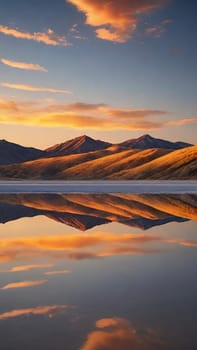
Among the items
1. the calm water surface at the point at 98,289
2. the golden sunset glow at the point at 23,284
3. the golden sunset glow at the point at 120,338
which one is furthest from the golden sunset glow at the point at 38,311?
the golden sunset glow at the point at 23,284

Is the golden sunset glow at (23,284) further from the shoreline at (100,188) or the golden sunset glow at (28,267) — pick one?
the shoreline at (100,188)

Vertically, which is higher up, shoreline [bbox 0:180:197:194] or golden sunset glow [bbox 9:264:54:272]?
shoreline [bbox 0:180:197:194]

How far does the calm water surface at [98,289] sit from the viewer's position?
7652mm

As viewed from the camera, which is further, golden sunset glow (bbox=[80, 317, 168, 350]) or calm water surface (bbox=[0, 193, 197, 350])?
calm water surface (bbox=[0, 193, 197, 350])

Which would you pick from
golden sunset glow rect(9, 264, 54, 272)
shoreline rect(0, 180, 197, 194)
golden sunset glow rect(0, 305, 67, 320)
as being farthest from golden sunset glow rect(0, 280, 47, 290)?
shoreline rect(0, 180, 197, 194)

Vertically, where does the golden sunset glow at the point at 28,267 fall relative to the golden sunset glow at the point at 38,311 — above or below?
above

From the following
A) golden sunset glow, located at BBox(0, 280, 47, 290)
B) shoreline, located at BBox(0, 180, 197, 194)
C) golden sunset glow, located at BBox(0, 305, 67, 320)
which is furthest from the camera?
shoreline, located at BBox(0, 180, 197, 194)

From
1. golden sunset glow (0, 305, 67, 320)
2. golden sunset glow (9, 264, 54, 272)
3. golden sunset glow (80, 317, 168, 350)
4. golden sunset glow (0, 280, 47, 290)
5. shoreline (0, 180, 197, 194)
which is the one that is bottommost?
golden sunset glow (80, 317, 168, 350)

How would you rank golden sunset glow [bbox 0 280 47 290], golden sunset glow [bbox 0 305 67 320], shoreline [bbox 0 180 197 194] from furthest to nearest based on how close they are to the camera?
shoreline [bbox 0 180 197 194], golden sunset glow [bbox 0 280 47 290], golden sunset glow [bbox 0 305 67 320]

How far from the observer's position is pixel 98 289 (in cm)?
1072

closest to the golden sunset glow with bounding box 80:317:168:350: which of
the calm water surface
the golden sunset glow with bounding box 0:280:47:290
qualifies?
the calm water surface

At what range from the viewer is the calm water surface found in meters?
7.65

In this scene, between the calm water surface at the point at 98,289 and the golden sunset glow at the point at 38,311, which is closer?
the calm water surface at the point at 98,289

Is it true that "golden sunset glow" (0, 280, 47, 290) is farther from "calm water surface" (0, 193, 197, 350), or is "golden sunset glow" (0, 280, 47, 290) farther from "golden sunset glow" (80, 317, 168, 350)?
"golden sunset glow" (80, 317, 168, 350)
